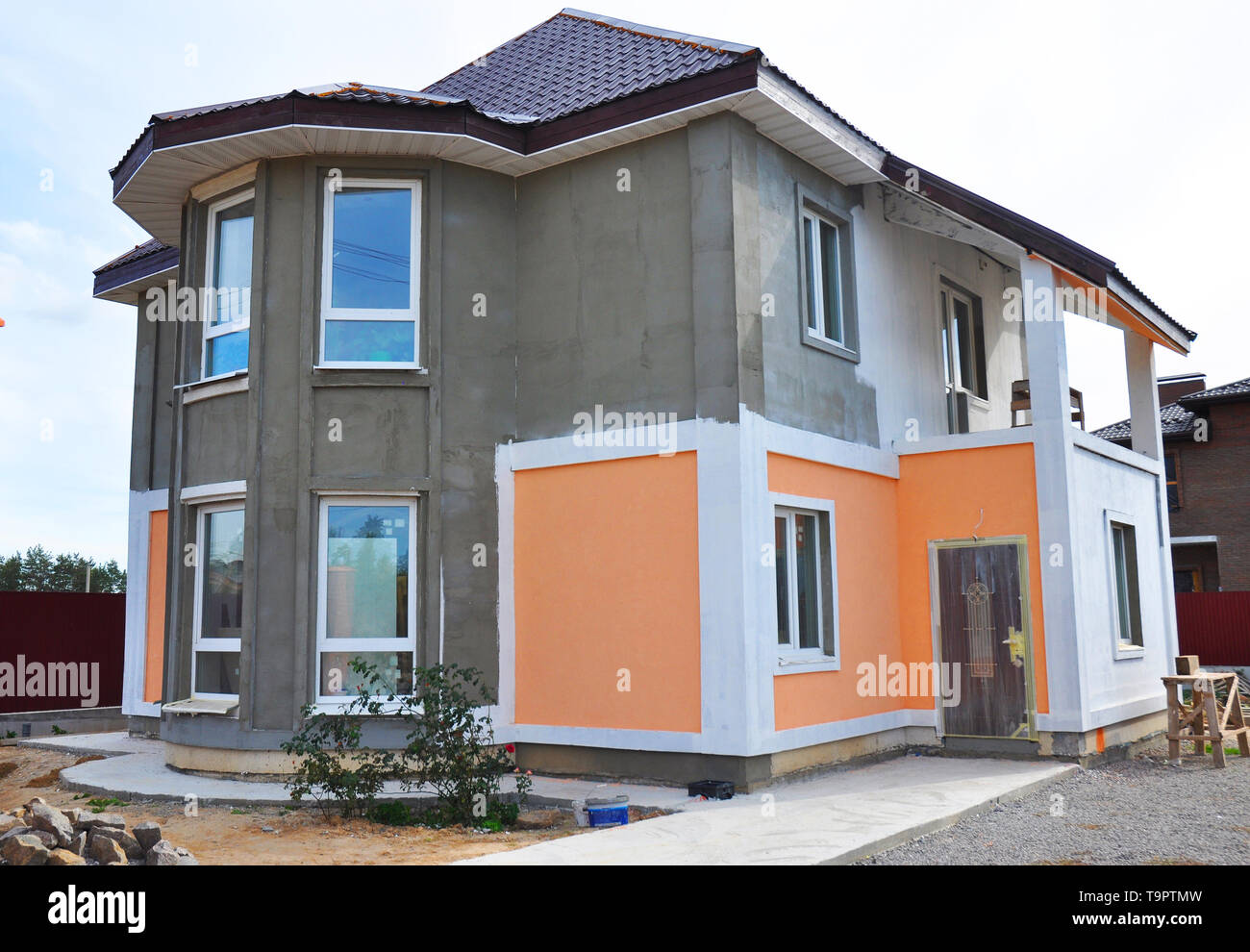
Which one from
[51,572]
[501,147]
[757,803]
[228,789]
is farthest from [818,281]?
[51,572]

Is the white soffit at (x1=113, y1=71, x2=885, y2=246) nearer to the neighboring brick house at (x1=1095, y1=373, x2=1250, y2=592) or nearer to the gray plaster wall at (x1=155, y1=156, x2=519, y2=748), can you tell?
the gray plaster wall at (x1=155, y1=156, x2=519, y2=748)

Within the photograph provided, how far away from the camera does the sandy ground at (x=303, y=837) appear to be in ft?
23.0

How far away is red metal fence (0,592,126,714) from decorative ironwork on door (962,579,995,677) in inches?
534

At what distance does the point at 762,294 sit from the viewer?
9.96 meters

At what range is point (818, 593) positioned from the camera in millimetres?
10531

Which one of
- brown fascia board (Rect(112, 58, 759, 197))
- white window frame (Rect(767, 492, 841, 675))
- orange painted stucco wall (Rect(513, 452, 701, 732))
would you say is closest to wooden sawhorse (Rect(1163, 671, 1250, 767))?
white window frame (Rect(767, 492, 841, 675))

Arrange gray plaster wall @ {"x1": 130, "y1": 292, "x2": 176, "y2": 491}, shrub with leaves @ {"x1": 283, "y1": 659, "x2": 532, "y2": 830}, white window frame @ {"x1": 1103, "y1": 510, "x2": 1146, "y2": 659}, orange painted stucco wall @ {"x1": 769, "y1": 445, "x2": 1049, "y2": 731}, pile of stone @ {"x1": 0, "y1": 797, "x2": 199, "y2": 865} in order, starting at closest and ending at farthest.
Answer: pile of stone @ {"x1": 0, "y1": 797, "x2": 199, "y2": 865}, shrub with leaves @ {"x1": 283, "y1": 659, "x2": 532, "y2": 830}, orange painted stucco wall @ {"x1": 769, "y1": 445, "x2": 1049, "y2": 731}, white window frame @ {"x1": 1103, "y1": 510, "x2": 1146, "y2": 659}, gray plaster wall @ {"x1": 130, "y1": 292, "x2": 176, "y2": 491}

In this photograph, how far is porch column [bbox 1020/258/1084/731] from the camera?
419 inches

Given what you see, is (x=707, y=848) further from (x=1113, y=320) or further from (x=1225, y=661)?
(x=1225, y=661)

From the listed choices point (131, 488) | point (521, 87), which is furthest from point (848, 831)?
point (131, 488)

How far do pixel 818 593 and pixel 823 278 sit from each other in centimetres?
340

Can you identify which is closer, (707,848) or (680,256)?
(707,848)
